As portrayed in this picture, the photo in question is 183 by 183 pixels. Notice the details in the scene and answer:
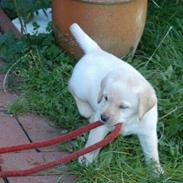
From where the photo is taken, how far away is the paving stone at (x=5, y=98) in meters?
4.13

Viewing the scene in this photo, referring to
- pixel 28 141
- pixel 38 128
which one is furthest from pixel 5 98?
pixel 28 141

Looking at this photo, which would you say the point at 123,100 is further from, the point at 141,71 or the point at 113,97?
the point at 141,71

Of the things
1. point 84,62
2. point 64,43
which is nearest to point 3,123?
point 84,62

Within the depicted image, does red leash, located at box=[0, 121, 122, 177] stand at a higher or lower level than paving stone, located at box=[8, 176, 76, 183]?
higher

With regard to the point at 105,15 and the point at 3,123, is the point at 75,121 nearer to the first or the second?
the point at 3,123

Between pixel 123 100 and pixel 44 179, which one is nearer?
pixel 123 100

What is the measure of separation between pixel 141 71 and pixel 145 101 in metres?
1.34

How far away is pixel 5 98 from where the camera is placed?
4230mm

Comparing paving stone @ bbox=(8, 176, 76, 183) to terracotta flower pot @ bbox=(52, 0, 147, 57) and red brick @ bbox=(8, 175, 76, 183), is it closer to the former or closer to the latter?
red brick @ bbox=(8, 175, 76, 183)

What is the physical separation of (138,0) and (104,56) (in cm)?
112

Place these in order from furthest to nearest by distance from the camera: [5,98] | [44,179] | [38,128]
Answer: [5,98]
[38,128]
[44,179]

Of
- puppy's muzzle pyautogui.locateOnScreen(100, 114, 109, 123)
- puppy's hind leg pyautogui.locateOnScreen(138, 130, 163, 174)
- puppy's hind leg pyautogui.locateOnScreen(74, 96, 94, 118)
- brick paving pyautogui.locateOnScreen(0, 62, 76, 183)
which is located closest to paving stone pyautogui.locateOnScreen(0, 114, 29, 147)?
brick paving pyautogui.locateOnScreen(0, 62, 76, 183)

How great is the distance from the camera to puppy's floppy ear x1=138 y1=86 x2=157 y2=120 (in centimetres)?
297

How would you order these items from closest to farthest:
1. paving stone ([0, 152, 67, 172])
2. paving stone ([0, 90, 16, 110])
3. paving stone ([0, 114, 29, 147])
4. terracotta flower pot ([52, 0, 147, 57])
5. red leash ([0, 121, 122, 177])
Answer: red leash ([0, 121, 122, 177])
paving stone ([0, 152, 67, 172])
paving stone ([0, 114, 29, 147])
paving stone ([0, 90, 16, 110])
terracotta flower pot ([52, 0, 147, 57])
